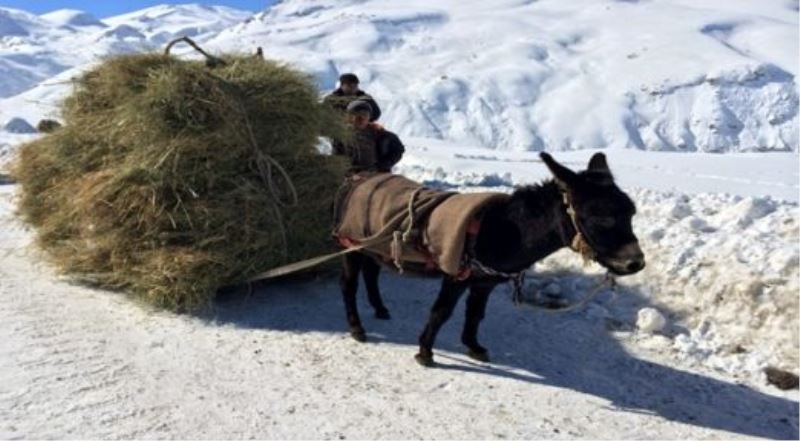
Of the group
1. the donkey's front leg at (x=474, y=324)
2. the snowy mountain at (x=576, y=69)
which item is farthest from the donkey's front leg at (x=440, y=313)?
the snowy mountain at (x=576, y=69)

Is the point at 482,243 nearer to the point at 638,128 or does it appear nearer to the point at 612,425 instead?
the point at 612,425

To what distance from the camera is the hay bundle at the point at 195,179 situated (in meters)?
6.25

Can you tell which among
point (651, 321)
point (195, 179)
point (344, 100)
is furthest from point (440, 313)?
point (344, 100)

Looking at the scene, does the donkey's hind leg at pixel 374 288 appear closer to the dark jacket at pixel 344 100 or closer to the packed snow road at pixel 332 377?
the packed snow road at pixel 332 377

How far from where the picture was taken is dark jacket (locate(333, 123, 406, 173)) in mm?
7660

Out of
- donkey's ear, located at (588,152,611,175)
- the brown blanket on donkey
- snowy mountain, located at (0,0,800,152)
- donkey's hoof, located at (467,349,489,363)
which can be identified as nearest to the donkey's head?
donkey's ear, located at (588,152,611,175)

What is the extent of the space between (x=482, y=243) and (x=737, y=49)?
108 m

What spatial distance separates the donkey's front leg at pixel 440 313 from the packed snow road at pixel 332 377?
0.35 ft

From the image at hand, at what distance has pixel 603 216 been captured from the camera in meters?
4.65

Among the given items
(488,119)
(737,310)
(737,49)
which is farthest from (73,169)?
(737,49)

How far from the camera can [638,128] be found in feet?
281

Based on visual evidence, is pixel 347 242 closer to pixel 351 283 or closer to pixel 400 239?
pixel 351 283

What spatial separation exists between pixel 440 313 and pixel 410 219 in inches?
25.3

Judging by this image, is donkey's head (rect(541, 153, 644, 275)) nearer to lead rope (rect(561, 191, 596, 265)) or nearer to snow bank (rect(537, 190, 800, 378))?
lead rope (rect(561, 191, 596, 265))
